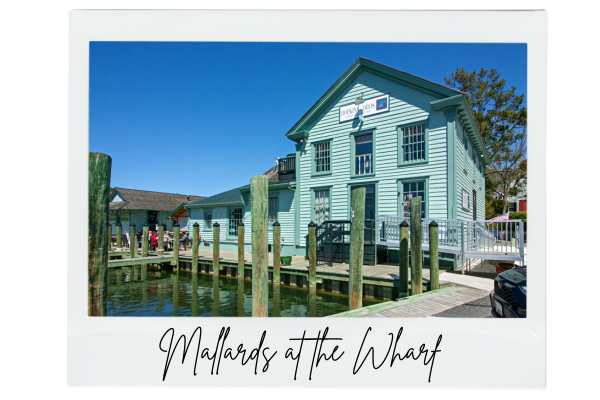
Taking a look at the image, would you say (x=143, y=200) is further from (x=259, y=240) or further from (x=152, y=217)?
(x=259, y=240)

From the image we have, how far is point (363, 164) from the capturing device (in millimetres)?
12336

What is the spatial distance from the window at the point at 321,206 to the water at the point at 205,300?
405 centimetres

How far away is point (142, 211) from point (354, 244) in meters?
26.8

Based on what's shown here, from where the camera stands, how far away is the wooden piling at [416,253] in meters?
6.72

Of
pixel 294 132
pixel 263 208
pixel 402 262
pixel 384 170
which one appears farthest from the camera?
pixel 294 132

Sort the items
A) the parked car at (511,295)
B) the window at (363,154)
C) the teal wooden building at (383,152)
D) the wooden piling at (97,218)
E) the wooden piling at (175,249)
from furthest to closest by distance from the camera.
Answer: the wooden piling at (175,249) < the window at (363,154) < the teal wooden building at (383,152) < the parked car at (511,295) < the wooden piling at (97,218)

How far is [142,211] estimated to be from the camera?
94.5 ft

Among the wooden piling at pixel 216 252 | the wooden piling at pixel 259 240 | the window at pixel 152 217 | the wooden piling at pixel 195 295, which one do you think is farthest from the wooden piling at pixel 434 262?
the window at pixel 152 217

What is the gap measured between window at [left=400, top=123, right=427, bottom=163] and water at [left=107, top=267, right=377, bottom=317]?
16.8 ft

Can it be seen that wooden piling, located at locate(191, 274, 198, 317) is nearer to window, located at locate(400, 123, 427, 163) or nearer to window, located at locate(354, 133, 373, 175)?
window, located at locate(354, 133, 373, 175)

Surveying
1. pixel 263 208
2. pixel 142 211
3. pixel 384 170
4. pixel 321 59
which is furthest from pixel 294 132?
pixel 142 211

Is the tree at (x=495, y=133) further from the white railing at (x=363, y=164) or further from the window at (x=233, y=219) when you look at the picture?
the window at (x=233, y=219)

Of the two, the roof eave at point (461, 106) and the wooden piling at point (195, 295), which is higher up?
the roof eave at point (461, 106)
